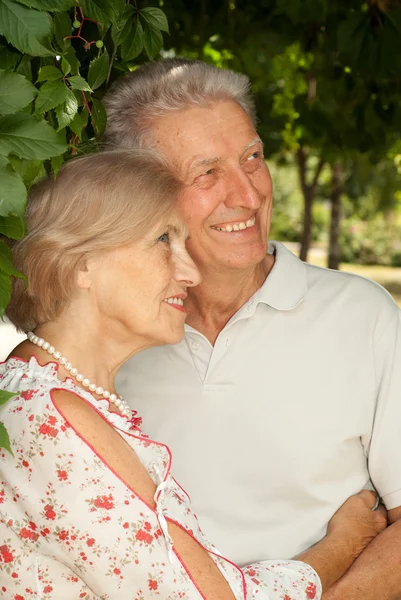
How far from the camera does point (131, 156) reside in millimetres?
2273

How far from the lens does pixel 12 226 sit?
1.83 m

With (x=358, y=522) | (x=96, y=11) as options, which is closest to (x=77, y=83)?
(x=96, y=11)

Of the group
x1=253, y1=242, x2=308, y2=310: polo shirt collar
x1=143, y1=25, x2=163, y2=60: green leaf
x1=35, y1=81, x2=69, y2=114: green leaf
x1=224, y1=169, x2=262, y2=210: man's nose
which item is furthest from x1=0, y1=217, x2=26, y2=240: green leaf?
x1=253, y1=242, x2=308, y2=310: polo shirt collar

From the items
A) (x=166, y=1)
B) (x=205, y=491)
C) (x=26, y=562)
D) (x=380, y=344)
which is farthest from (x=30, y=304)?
(x=166, y=1)

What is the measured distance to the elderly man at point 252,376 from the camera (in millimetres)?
2602

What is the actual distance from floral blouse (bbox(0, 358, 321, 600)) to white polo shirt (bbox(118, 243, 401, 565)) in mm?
650

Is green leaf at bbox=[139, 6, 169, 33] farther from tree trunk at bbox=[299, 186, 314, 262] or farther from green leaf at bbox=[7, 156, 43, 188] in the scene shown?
tree trunk at bbox=[299, 186, 314, 262]

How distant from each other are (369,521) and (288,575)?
443 millimetres

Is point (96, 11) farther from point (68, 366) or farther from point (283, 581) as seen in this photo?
point (283, 581)

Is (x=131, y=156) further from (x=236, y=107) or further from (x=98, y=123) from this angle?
(x=236, y=107)

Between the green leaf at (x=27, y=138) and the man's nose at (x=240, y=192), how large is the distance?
3.03ft

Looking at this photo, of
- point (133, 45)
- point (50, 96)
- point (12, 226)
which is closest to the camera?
point (12, 226)

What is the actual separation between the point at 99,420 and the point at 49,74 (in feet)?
2.35

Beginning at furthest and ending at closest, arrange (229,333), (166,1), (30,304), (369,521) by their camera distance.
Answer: (166,1) < (229,333) < (369,521) < (30,304)
